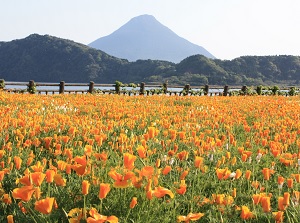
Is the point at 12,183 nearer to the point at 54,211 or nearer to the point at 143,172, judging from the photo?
the point at 54,211

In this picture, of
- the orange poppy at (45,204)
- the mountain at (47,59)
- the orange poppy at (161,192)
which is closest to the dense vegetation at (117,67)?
the mountain at (47,59)

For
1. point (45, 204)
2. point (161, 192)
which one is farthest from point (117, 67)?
point (45, 204)

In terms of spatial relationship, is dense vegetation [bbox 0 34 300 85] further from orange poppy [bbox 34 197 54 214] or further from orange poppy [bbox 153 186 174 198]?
orange poppy [bbox 34 197 54 214]

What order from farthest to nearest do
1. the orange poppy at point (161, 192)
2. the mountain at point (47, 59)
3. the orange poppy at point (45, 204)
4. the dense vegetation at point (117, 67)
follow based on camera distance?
1. the mountain at point (47, 59)
2. the dense vegetation at point (117, 67)
3. the orange poppy at point (161, 192)
4. the orange poppy at point (45, 204)

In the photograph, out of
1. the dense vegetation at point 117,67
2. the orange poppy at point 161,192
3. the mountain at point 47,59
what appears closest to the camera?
the orange poppy at point 161,192

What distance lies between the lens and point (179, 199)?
354 cm

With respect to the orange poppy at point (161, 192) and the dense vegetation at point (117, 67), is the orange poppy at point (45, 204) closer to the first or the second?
the orange poppy at point (161, 192)

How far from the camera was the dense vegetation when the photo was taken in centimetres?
13150

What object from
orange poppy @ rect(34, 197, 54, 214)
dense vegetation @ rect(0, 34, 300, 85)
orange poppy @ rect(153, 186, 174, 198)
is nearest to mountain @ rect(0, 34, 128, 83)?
dense vegetation @ rect(0, 34, 300, 85)

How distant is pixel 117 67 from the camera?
157000mm

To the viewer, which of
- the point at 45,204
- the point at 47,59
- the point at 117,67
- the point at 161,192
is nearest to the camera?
the point at 45,204

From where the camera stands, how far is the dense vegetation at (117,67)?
132m

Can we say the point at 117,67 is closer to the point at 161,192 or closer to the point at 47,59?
the point at 47,59

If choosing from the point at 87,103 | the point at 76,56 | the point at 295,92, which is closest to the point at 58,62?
the point at 76,56
